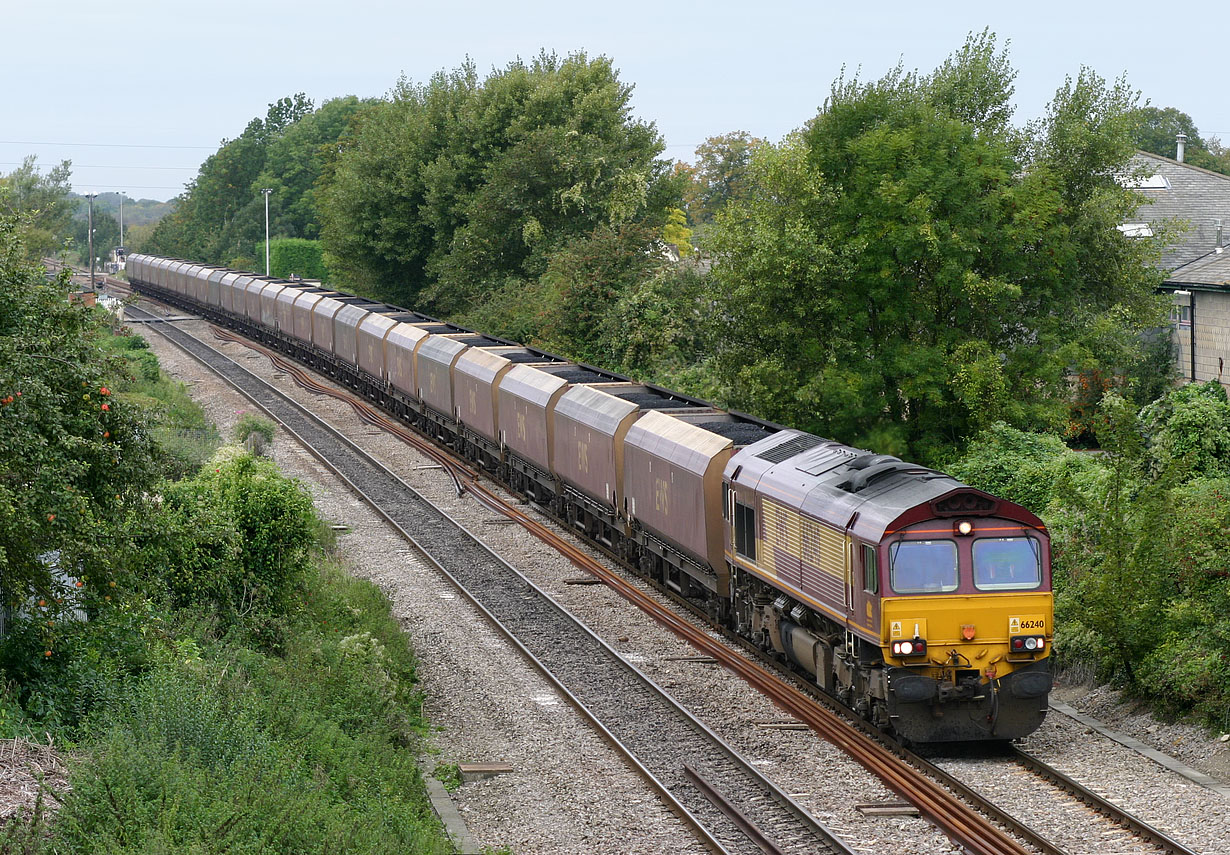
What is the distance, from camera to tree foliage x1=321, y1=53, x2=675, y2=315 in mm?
57531

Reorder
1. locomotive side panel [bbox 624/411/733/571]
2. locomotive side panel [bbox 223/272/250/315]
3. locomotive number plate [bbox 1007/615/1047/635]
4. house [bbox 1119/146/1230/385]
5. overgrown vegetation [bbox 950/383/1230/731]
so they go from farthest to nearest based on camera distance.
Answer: locomotive side panel [bbox 223/272/250/315] → house [bbox 1119/146/1230/385] → locomotive side panel [bbox 624/411/733/571] → overgrown vegetation [bbox 950/383/1230/731] → locomotive number plate [bbox 1007/615/1047/635]

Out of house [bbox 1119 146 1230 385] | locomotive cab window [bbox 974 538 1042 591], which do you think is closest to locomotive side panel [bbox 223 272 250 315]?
house [bbox 1119 146 1230 385]

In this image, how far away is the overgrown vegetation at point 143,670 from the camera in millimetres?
10352

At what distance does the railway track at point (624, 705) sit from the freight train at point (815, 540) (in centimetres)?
207

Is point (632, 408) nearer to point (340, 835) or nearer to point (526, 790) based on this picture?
point (526, 790)

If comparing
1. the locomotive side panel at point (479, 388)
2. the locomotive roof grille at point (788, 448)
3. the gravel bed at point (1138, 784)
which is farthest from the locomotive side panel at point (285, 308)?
the gravel bed at point (1138, 784)

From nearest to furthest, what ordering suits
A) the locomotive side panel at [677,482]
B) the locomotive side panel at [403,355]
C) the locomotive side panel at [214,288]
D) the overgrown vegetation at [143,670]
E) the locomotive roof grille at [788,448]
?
the overgrown vegetation at [143,670]
the locomotive roof grille at [788,448]
the locomotive side panel at [677,482]
the locomotive side panel at [403,355]
the locomotive side panel at [214,288]

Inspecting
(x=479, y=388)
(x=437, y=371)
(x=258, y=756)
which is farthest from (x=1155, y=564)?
(x=437, y=371)

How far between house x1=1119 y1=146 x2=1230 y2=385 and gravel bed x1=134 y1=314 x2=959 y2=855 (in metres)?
18.0

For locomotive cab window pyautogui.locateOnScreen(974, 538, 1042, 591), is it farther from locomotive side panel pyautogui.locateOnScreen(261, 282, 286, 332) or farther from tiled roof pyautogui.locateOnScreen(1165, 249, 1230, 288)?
locomotive side panel pyautogui.locateOnScreen(261, 282, 286, 332)

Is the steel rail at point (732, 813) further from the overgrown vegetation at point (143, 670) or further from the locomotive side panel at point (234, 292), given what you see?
the locomotive side panel at point (234, 292)

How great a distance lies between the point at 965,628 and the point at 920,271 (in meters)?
16.4

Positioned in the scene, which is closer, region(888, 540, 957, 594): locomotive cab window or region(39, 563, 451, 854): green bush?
region(39, 563, 451, 854): green bush

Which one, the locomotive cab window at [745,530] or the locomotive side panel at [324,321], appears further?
the locomotive side panel at [324,321]
